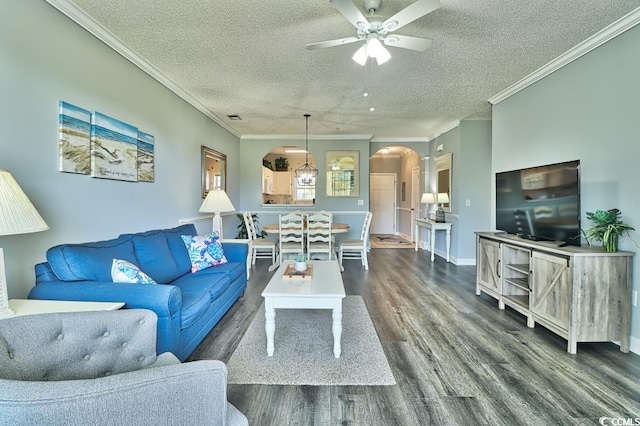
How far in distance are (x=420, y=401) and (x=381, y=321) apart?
4.04 ft

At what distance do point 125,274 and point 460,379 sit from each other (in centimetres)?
243

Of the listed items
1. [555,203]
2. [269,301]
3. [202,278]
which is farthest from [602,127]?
[202,278]

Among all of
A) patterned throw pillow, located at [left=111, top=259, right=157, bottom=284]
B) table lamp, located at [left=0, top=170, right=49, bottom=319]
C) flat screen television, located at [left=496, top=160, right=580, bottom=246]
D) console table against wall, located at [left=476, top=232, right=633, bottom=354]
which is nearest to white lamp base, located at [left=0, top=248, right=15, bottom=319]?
table lamp, located at [left=0, top=170, right=49, bottom=319]

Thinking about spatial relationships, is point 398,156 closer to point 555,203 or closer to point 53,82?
point 555,203

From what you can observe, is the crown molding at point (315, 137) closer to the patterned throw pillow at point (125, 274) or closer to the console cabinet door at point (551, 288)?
the console cabinet door at point (551, 288)

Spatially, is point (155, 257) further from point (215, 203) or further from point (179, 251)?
point (215, 203)

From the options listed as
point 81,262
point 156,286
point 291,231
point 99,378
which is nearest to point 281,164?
point 291,231

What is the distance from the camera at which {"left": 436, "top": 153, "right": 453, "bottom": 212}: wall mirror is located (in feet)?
20.3

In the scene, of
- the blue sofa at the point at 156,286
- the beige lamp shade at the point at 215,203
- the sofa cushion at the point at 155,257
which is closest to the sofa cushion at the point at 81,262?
the blue sofa at the point at 156,286

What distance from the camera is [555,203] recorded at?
293cm

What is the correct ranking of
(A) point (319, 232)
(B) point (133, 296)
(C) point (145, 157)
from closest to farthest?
(B) point (133, 296), (C) point (145, 157), (A) point (319, 232)

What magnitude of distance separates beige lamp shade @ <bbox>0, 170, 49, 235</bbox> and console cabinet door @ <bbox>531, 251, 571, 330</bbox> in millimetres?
3683

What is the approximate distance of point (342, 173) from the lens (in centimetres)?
723

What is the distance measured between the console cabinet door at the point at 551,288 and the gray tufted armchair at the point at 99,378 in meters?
2.76
